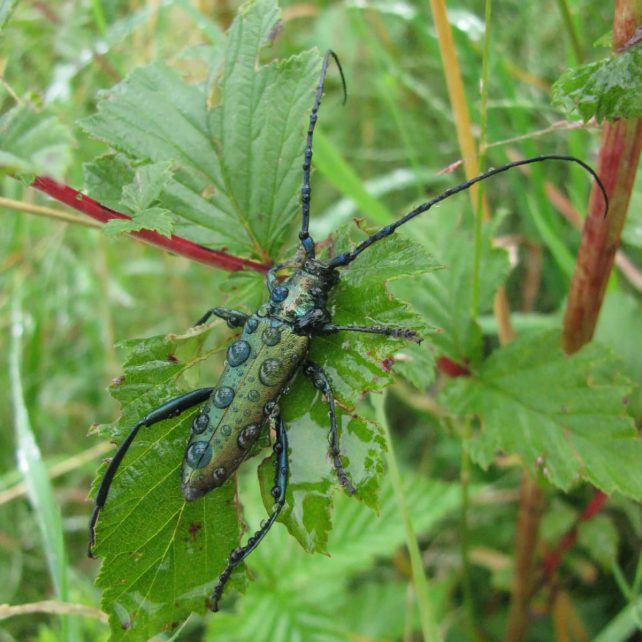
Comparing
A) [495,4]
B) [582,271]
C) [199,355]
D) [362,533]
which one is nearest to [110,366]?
[362,533]

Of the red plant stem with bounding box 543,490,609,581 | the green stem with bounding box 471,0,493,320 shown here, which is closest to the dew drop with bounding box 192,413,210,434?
the green stem with bounding box 471,0,493,320

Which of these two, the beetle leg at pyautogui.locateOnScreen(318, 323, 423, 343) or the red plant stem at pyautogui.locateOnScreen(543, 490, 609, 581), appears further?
the red plant stem at pyautogui.locateOnScreen(543, 490, 609, 581)

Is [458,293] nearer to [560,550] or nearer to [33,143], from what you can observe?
[560,550]

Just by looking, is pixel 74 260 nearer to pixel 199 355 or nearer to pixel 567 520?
pixel 199 355

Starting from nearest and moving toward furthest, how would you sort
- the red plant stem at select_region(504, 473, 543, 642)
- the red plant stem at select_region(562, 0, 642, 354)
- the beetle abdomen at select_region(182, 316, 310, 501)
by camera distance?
the red plant stem at select_region(562, 0, 642, 354) < the beetle abdomen at select_region(182, 316, 310, 501) < the red plant stem at select_region(504, 473, 543, 642)

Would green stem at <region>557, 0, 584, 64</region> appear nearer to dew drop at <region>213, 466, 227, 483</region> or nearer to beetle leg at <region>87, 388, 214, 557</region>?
beetle leg at <region>87, 388, 214, 557</region>

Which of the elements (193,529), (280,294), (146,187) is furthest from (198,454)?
(146,187)
